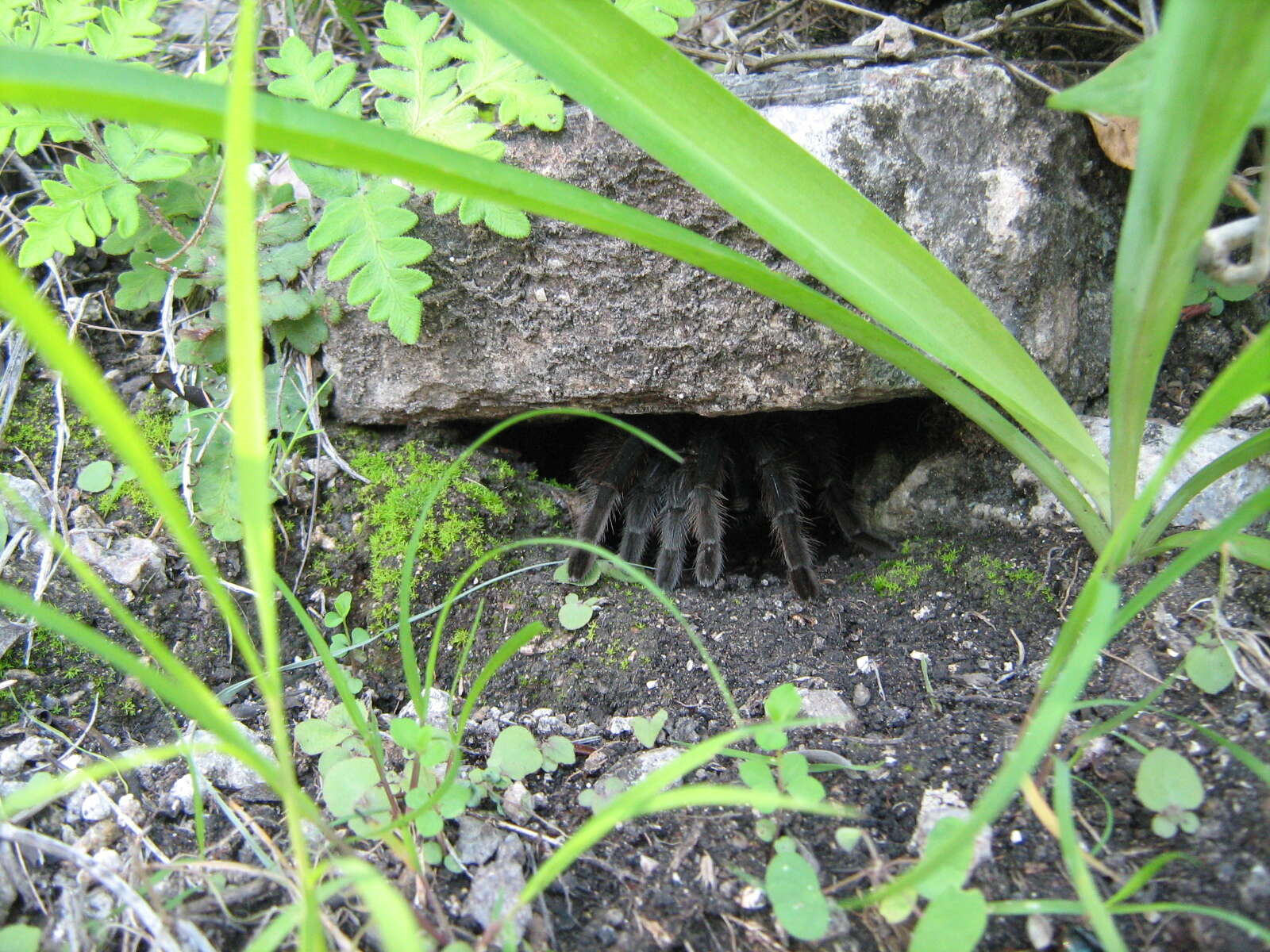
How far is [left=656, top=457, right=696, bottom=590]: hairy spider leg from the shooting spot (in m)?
2.38

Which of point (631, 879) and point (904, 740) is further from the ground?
point (904, 740)

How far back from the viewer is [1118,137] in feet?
5.95

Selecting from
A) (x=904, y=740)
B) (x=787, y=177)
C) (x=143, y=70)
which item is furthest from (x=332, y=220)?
(x=904, y=740)

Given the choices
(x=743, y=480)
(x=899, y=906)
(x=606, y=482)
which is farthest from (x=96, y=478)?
(x=899, y=906)

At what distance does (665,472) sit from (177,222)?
1.40 metres

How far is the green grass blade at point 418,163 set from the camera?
891mm

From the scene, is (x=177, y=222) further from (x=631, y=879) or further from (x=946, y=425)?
(x=946, y=425)

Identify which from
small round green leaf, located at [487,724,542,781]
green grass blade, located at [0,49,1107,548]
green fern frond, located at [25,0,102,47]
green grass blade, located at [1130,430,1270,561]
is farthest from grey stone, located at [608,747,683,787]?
green fern frond, located at [25,0,102,47]

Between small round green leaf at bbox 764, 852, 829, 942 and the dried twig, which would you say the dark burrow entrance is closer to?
small round green leaf at bbox 764, 852, 829, 942

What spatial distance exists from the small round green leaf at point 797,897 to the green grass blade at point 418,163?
31.7 inches

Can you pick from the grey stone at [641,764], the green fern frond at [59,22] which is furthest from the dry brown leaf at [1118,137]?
the green fern frond at [59,22]

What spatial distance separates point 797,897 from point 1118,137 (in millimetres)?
1650

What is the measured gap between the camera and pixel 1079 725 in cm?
136

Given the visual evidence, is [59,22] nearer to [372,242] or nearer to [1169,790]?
[372,242]
